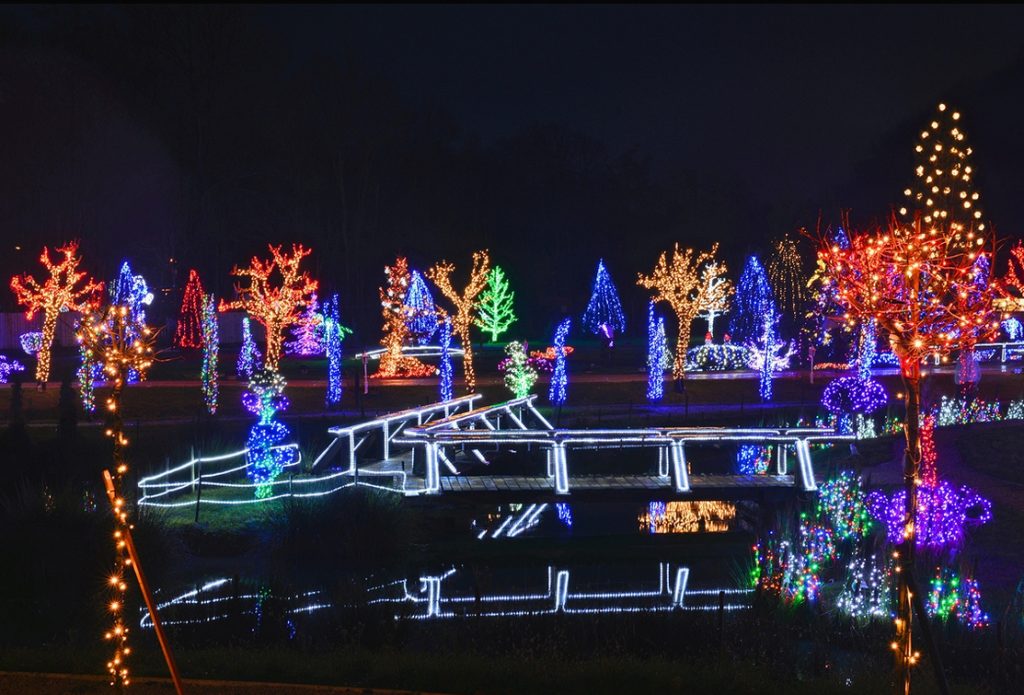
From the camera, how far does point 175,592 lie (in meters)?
11.7

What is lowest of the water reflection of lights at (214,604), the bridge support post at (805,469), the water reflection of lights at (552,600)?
the water reflection of lights at (552,600)

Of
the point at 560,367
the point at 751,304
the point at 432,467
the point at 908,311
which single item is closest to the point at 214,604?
the point at 432,467

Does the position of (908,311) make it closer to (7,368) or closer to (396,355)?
(396,355)

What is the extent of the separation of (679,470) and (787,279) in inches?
1253

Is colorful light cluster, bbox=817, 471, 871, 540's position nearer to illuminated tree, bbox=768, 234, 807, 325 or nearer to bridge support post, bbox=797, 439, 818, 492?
bridge support post, bbox=797, 439, 818, 492

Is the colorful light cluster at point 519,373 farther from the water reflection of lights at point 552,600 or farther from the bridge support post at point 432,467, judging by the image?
the water reflection of lights at point 552,600

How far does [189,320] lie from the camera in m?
40.3

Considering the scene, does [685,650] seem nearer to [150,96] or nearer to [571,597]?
[571,597]

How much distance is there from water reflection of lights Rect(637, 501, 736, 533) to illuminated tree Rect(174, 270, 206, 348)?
2524 centimetres

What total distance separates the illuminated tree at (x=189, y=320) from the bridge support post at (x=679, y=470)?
26053 mm

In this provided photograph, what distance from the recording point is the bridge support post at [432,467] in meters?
15.7

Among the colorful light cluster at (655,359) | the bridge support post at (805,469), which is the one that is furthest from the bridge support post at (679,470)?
the colorful light cluster at (655,359)

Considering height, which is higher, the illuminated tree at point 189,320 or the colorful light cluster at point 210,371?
the illuminated tree at point 189,320

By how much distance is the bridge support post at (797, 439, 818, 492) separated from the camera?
16.5 m
